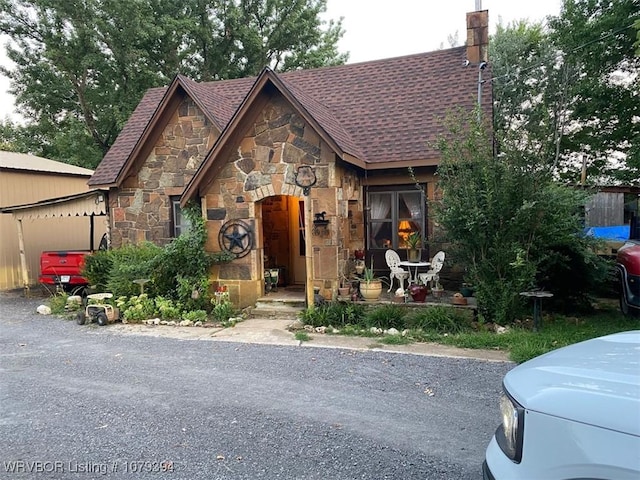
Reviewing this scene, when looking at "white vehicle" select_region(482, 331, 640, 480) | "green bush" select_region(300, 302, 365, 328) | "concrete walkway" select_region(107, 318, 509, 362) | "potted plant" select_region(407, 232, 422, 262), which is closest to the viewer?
"white vehicle" select_region(482, 331, 640, 480)

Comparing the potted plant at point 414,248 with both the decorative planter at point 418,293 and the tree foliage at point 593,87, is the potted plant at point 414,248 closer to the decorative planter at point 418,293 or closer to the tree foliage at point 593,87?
the decorative planter at point 418,293

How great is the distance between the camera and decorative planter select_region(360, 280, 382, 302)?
8492 mm

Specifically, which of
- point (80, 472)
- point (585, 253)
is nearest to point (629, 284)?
point (585, 253)

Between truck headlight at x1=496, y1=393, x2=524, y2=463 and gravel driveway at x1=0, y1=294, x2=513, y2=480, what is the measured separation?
3.87 feet

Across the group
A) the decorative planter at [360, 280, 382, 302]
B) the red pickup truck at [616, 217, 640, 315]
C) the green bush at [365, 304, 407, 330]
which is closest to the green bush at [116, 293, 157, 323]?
the decorative planter at [360, 280, 382, 302]

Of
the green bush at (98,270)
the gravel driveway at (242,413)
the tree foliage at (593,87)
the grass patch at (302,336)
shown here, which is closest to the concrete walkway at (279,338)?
the grass patch at (302,336)

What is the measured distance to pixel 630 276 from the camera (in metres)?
7.09

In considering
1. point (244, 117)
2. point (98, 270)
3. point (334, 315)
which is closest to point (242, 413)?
point (334, 315)

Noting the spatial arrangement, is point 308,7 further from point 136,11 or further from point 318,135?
point 318,135

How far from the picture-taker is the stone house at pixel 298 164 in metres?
8.85

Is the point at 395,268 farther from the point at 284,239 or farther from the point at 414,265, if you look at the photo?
the point at 284,239

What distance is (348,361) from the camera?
6.13m

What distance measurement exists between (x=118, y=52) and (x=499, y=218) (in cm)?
1752

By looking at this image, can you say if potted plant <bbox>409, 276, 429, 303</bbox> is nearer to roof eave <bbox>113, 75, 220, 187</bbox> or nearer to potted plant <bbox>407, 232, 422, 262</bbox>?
potted plant <bbox>407, 232, 422, 262</bbox>
